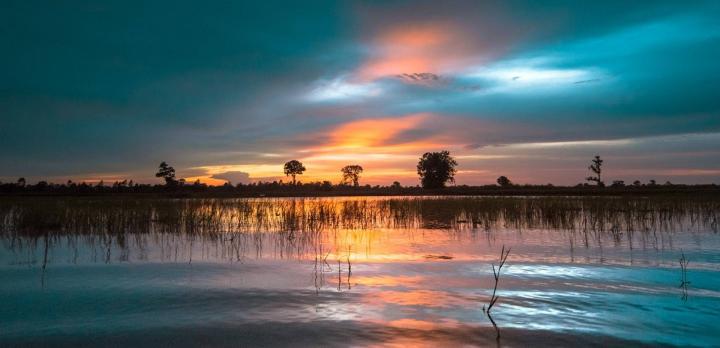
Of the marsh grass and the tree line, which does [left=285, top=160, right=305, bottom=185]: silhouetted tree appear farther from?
the marsh grass

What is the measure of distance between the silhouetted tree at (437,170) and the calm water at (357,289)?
78.1 metres

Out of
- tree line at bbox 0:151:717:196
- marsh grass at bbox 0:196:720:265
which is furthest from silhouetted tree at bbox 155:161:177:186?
marsh grass at bbox 0:196:720:265

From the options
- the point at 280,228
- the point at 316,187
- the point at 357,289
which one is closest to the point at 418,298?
the point at 357,289

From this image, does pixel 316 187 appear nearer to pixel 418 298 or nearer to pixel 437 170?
pixel 437 170

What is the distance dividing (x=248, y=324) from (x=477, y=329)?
2.78 meters

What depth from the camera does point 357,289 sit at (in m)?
8.21

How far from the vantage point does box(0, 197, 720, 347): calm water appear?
573 cm

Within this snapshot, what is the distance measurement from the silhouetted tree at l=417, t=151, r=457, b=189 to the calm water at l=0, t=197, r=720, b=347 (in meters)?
78.1

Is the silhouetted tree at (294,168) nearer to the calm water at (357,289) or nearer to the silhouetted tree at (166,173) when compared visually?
the silhouetted tree at (166,173)

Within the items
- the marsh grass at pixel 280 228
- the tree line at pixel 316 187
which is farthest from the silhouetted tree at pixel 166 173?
the marsh grass at pixel 280 228

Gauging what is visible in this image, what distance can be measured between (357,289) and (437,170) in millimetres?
88582

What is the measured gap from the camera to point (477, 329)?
19.2ft

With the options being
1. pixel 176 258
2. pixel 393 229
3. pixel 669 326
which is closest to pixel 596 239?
pixel 393 229

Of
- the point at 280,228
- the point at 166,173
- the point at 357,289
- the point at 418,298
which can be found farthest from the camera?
the point at 166,173
